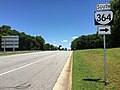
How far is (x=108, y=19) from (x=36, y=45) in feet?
522

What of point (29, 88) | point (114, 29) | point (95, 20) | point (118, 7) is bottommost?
point (29, 88)

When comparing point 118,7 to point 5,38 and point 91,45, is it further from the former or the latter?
point 91,45

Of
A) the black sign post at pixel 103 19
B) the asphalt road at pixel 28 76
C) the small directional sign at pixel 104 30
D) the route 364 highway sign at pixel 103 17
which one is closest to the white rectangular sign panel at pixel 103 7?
the black sign post at pixel 103 19

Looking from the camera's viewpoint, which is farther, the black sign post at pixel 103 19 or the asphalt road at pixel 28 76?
the asphalt road at pixel 28 76

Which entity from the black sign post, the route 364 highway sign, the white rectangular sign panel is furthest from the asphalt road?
the white rectangular sign panel

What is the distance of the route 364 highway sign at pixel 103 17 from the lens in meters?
9.32

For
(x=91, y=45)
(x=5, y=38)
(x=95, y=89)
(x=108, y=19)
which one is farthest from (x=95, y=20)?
(x=91, y=45)

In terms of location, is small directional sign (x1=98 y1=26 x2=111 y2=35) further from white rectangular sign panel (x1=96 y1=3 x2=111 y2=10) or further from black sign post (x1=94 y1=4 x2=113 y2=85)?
white rectangular sign panel (x1=96 y1=3 x2=111 y2=10)

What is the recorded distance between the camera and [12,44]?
67.4 meters

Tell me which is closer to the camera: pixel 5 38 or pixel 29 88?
pixel 29 88

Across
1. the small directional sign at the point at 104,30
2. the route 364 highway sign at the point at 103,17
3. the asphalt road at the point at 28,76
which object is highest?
the route 364 highway sign at the point at 103,17

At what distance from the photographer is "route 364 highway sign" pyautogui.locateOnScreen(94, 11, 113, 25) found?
9.32 metres

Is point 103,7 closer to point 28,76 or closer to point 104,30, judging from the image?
point 104,30

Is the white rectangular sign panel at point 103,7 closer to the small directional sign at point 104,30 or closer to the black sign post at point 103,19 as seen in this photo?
the black sign post at point 103,19
